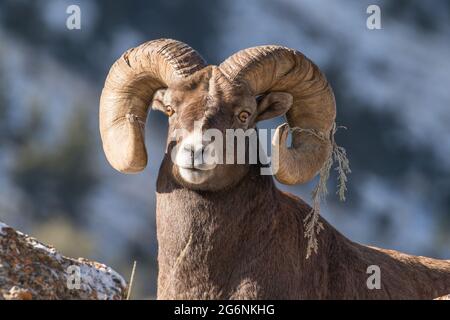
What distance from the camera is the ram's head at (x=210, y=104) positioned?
44.2 feet

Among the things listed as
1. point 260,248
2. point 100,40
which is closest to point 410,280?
point 260,248

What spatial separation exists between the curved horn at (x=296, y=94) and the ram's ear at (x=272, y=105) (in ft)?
0.34

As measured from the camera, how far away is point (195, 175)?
1327 cm

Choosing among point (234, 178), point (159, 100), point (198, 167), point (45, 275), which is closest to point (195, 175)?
point (198, 167)

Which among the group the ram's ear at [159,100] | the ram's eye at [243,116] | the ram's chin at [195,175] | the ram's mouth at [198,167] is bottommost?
the ram's chin at [195,175]

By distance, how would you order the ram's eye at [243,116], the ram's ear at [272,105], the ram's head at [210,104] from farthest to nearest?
the ram's ear at [272,105]
the ram's eye at [243,116]
the ram's head at [210,104]

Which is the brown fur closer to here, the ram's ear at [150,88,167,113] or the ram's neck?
the ram's neck

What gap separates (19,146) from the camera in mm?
85875

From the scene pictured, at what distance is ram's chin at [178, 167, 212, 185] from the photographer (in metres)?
13.3

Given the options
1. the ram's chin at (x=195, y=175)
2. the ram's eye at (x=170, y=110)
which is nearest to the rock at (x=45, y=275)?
the ram's chin at (x=195, y=175)

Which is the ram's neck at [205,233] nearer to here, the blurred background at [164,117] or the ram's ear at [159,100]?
the ram's ear at [159,100]

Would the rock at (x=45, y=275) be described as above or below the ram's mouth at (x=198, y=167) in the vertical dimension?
below

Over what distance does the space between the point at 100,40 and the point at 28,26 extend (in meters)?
7.93

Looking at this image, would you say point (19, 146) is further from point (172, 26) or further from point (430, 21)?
point (430, 21)
